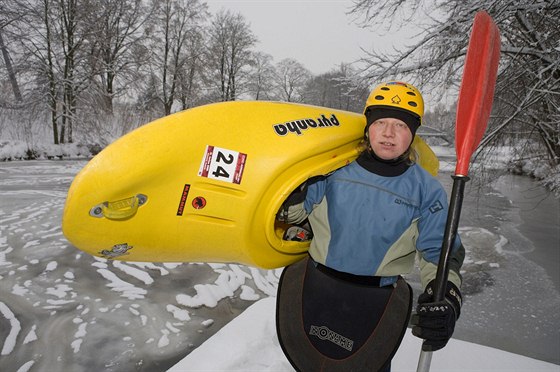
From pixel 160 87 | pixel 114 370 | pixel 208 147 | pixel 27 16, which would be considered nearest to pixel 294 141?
pixel 208 147

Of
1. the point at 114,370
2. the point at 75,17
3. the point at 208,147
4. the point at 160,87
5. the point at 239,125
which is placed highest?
the point at 75,17

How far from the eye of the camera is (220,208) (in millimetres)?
1768

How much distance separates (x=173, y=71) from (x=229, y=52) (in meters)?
6.52

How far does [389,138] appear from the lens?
5.11 ft

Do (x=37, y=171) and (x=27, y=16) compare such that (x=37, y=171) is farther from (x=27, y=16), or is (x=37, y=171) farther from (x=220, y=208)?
(x=220, y=208)

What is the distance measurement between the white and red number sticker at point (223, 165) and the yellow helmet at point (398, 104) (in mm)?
661

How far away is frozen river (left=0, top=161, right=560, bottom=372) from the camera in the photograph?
3051mm

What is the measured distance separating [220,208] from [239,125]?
1.41ft

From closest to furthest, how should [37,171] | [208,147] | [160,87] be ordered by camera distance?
[208,147], [37,171], [160,87]

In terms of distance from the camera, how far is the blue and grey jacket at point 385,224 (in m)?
1.44

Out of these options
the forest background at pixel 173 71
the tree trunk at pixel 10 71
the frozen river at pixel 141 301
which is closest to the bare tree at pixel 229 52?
the forest background at pixel 173 71

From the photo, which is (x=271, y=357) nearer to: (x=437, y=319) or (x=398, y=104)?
(x=437, y=319)

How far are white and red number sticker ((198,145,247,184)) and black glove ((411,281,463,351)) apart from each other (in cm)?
98

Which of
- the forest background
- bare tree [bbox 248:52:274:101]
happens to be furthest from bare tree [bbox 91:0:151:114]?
bare tree [bbox 248:52:274:101]
